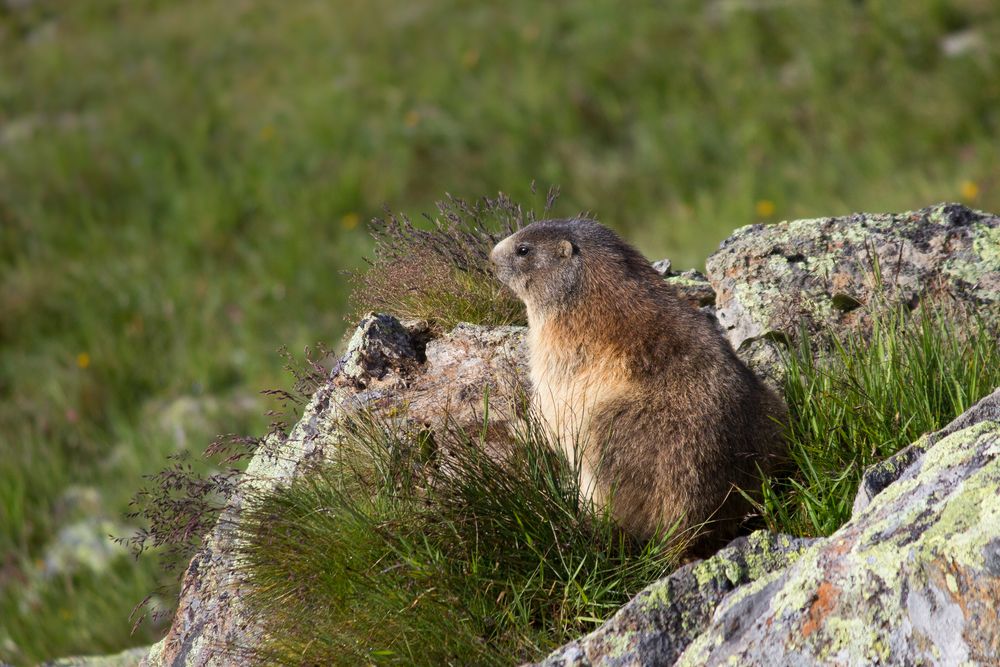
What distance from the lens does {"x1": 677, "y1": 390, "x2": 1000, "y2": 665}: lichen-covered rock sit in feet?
9.39

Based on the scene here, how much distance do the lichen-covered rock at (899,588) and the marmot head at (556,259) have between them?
218cm

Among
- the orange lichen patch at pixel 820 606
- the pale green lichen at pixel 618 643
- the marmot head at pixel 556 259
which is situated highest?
the marmot head at pixel 556 259

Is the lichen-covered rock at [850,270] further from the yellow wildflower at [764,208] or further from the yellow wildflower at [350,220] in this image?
the yellow wildflower at [350,220]

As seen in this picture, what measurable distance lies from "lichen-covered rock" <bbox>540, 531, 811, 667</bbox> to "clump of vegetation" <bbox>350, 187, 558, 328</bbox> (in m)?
2.42

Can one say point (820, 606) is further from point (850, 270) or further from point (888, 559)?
point (850, 270)

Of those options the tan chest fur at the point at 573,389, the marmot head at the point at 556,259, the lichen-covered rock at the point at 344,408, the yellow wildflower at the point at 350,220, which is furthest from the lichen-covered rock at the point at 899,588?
the yellow wildflower at the point at 350,220

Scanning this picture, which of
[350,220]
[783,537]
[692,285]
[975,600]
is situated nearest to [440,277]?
[692,285]

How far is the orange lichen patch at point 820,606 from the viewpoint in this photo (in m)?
3.09

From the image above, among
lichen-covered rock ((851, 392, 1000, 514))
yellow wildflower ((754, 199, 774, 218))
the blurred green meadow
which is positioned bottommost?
lichen-covered rock ((851, 392, 1000, 514))

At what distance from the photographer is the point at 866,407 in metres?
4.44

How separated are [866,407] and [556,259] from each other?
1.78 meters

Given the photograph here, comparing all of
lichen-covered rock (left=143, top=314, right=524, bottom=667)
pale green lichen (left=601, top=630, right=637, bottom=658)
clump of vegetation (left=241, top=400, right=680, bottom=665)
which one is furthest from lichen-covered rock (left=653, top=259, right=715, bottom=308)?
pale green lichen (left=601, top=630, right=637, bottom=658)

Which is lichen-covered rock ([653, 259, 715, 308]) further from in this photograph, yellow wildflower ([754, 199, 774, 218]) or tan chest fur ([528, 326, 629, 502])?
yellow wildflower ([754, 199, 774, 218])

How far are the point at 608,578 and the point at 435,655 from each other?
0.74m
